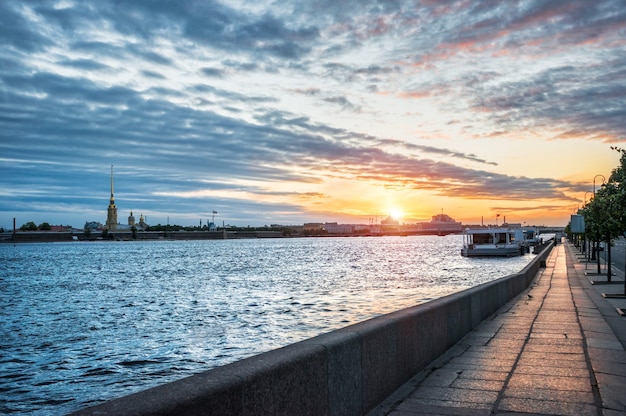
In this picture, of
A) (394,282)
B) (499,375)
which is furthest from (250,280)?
(499,375)

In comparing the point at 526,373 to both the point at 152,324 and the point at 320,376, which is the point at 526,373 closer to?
the point at 320,376

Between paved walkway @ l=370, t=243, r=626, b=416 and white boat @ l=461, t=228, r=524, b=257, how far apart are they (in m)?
75.0

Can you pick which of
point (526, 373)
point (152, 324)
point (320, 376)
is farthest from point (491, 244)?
point (320, 376)

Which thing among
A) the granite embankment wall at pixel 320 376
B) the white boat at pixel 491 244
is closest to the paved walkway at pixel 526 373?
the granite embankment wall at pixel 320 376

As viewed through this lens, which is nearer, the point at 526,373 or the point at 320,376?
the point at 320,376

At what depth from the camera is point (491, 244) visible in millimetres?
87062

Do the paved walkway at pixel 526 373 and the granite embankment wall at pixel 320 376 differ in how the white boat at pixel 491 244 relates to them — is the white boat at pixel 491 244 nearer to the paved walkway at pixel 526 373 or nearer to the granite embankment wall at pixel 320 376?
the paved walkway at pixel 526 373

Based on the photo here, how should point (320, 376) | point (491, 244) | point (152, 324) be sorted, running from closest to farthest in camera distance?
point (320, 376), point (152, 324), point (491, 244)

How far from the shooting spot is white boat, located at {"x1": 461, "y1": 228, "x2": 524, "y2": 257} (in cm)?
8475

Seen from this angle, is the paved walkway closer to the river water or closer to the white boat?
the river water

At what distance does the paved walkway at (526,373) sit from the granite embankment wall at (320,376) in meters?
0.26

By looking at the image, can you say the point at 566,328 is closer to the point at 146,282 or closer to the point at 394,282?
the point at 394,282

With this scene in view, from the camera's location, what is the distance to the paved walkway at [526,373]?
575 cm

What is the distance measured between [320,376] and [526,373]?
327cm
